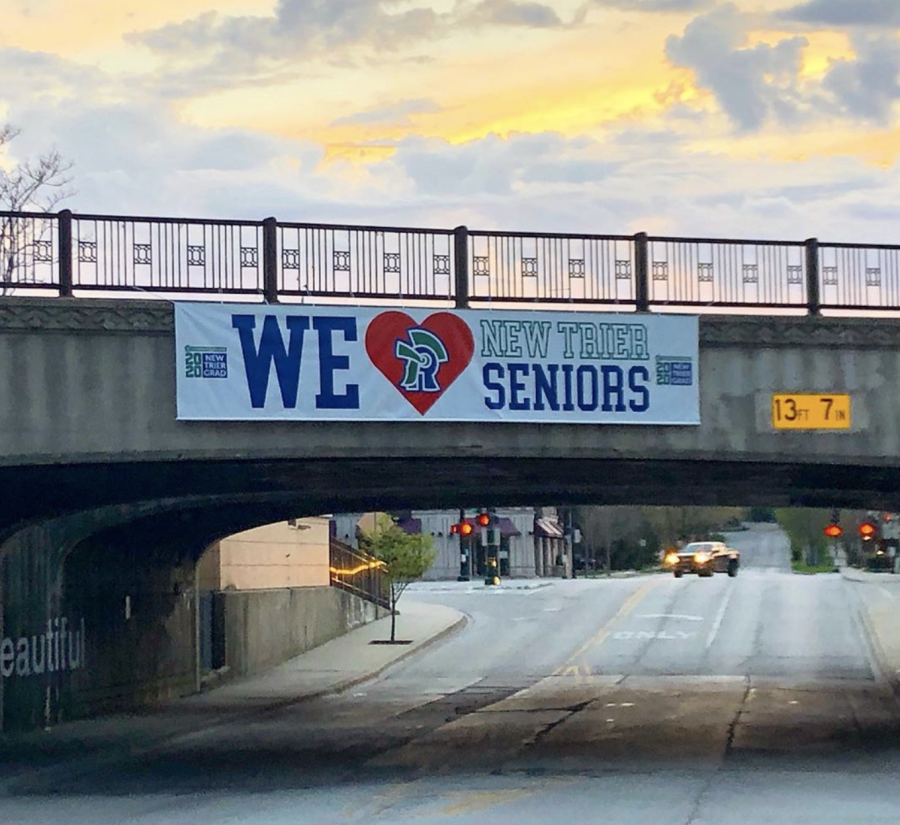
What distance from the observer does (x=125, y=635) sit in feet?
111

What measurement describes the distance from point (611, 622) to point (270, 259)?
125ft

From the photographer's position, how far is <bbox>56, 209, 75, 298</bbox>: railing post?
20.2m

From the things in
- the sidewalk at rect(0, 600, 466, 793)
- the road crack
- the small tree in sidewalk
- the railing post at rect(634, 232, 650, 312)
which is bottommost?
the sidewalk at rect(0, 600, 466, 793)

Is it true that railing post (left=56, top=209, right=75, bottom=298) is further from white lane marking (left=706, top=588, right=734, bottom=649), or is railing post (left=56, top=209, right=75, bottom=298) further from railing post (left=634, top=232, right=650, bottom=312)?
white lane marking (left=706, top=588, right=734, bottom=649)

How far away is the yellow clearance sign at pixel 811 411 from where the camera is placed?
71.1 feet

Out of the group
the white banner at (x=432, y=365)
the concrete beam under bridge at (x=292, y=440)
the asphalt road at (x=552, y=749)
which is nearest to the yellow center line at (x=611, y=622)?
the asphalt road at (x=552, y=749)

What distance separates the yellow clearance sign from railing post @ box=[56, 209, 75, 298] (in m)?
9.57

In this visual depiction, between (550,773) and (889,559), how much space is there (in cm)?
8472

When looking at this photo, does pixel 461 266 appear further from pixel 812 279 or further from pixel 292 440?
pixel 812 279

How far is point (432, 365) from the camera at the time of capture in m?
20.8

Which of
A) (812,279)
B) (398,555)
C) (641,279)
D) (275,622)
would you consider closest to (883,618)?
(398,555)

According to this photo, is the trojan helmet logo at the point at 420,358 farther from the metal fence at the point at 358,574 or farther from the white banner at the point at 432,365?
the metal fence at the point at 358,574

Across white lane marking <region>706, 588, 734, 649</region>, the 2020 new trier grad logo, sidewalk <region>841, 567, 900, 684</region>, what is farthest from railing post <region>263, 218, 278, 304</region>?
white lane marking <region>706, 588, 734, 649</region>

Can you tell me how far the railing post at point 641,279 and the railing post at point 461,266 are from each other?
240cm
